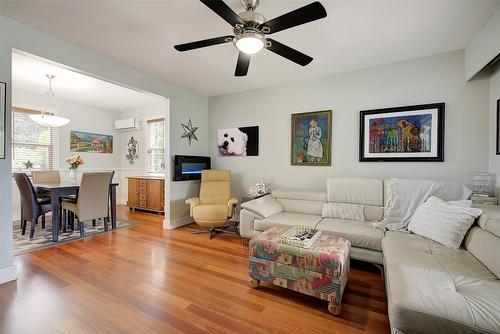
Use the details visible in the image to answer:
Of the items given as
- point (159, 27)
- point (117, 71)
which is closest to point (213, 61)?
point (159, 27)

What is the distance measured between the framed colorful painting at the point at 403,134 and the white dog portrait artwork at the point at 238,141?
1.74 metres

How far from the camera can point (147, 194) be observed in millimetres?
4996

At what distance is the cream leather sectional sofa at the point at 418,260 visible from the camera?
108cm

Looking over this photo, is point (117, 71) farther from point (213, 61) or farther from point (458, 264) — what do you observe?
point (458, 264)

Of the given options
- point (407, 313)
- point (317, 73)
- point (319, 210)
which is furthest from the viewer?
point (317, 73)

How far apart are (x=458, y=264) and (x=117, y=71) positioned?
4046 millimetres

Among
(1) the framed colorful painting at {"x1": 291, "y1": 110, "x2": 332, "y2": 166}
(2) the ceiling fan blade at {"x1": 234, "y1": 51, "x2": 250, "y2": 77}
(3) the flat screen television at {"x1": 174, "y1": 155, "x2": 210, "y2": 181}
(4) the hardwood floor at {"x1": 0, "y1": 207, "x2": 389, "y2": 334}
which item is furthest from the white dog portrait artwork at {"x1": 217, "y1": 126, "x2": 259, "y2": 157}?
(4) the hardwood floor at {"x1": 0, "y1": 207, "x2": 389, "y2": 334}

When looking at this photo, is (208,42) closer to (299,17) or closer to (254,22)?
(254,22)

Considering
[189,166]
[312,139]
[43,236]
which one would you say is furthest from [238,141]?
[43,236]

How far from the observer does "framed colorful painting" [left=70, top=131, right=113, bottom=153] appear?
5185 millimetres

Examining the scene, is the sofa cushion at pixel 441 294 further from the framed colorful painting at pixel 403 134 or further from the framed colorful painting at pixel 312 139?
the framed colorful painting at pixel 312 139

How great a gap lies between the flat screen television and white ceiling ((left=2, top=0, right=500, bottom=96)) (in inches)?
59.2

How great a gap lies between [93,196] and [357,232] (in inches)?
142

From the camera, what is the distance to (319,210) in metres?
3.11
